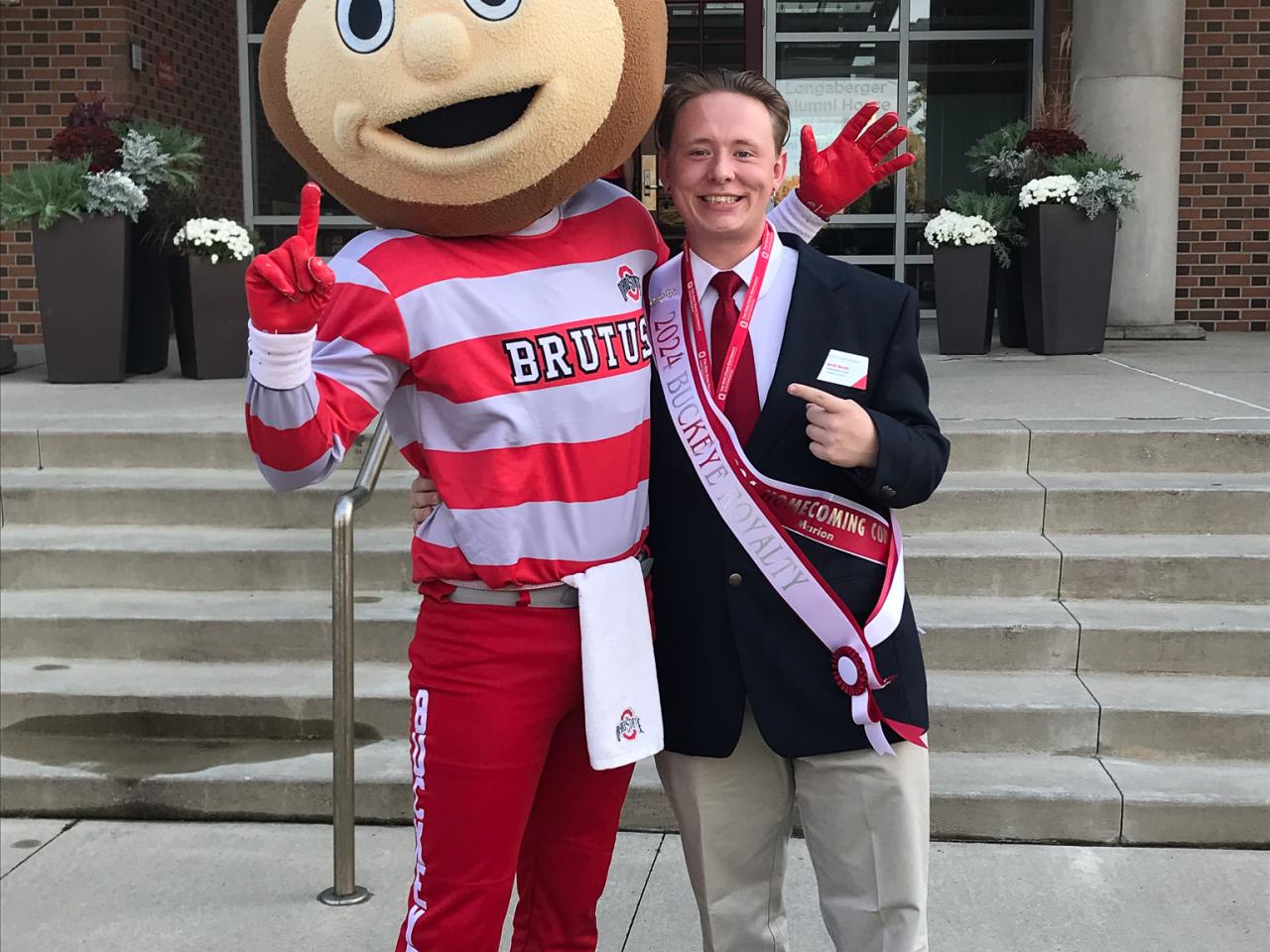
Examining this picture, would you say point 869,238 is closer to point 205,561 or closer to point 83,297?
point 83,297

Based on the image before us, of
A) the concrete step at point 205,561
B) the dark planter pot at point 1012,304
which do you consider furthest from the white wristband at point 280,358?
the dark planter pot at point 1012,304

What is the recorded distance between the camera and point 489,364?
2.09 meters

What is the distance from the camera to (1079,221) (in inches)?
294

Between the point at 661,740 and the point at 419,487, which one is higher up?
the point at 419,487

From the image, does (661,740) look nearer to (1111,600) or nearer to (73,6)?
(1111,600)

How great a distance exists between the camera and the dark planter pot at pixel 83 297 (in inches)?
271

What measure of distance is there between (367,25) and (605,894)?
2.18 metres

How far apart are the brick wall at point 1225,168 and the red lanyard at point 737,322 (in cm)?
813

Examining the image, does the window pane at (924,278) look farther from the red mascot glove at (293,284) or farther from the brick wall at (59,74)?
the red mascot glove at (293,284)

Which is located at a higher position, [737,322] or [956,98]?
[956,98]

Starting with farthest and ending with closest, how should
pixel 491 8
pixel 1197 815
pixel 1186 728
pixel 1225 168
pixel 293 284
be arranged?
pixel 1225 168
pixel 1186 728
pixel 1197 815
pixel 491 8
pixel 293 284

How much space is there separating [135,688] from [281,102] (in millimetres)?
2516

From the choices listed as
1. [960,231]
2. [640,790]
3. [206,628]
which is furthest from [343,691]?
[960,231]

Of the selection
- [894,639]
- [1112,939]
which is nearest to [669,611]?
[894,639]
